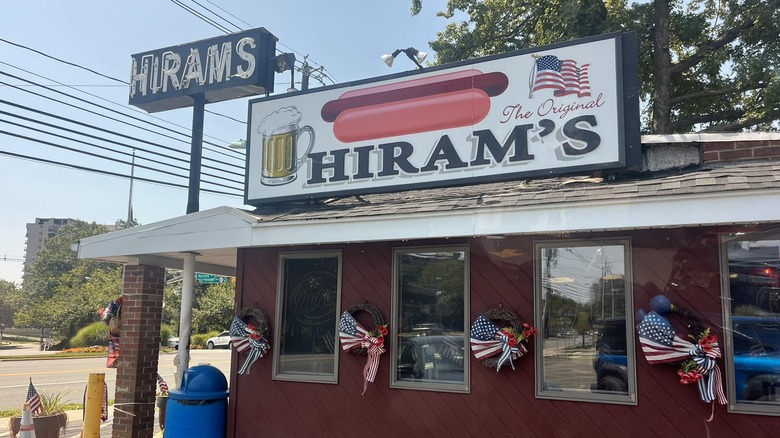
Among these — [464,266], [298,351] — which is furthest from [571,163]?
[298,351]

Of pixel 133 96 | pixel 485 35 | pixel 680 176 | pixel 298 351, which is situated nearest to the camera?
pixel 680 176

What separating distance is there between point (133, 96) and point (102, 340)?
3456 centimetres

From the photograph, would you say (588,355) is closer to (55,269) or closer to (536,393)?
(536,393)

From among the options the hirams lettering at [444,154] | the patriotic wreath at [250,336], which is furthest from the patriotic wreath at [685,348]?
the patriotic wreath at [250,336]

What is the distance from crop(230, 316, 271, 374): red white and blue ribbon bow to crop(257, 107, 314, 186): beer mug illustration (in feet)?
5.84

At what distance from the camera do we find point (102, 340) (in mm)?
39750

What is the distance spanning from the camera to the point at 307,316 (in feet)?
23.2

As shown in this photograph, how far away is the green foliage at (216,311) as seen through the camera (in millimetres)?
44906

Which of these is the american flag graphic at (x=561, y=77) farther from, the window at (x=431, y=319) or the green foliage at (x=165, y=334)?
the green foliage at (x=165, y=334)

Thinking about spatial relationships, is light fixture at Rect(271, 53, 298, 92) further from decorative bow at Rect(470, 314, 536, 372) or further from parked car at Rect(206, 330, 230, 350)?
parked car at Rect(206, 330, 230, 350)

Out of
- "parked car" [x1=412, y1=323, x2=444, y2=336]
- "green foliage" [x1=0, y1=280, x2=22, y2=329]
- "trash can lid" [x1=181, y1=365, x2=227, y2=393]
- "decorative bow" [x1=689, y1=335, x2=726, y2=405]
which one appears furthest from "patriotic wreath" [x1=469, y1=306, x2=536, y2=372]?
"green foliage" [x1=0, y1=280, x2=22, y2=329]

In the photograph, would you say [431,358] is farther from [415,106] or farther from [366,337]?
[415,106]

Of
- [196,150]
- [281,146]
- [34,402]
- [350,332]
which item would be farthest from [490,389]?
[34,402]

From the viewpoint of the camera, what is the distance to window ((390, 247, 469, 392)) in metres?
6.14
